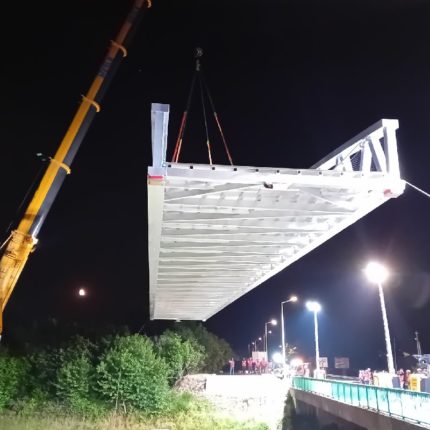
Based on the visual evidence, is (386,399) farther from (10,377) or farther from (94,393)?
(10,377)

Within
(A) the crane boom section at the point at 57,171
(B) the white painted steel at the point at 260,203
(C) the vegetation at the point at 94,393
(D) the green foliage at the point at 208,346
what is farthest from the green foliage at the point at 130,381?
(D) the green foliage at the point at 208,346

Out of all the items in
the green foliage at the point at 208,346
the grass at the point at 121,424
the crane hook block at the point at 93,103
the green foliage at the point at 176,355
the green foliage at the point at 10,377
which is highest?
the crane hook block at the point at 93,103

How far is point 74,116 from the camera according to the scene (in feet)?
64.0

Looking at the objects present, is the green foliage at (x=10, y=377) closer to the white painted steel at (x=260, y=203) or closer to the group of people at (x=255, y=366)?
the white painted steel at (x=260, y=203)

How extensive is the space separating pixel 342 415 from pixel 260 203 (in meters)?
15.0

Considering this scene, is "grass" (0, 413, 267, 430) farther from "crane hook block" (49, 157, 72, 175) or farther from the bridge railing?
"crane hook block" (49, 157, 72, 175)

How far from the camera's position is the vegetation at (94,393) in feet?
67.8

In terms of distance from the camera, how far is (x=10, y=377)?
22.9 m

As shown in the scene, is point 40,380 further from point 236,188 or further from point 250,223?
point 236,188

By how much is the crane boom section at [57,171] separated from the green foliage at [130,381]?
21.4 ft

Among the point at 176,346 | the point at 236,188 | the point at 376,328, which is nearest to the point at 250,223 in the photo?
the point at 236,188

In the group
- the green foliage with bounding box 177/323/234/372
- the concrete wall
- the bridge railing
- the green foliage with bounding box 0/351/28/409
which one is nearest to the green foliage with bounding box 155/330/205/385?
the concrete wall

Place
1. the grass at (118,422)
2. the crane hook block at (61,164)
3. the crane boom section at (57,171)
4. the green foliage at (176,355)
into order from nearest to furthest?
1. the crane boom section at (57,171)
2. the crane hook block at (61,164)
3. the grass at (118,422)
4. the green foliage at (176,355)

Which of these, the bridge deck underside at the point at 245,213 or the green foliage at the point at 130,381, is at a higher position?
the bridge deck underside at the point at 245,213
